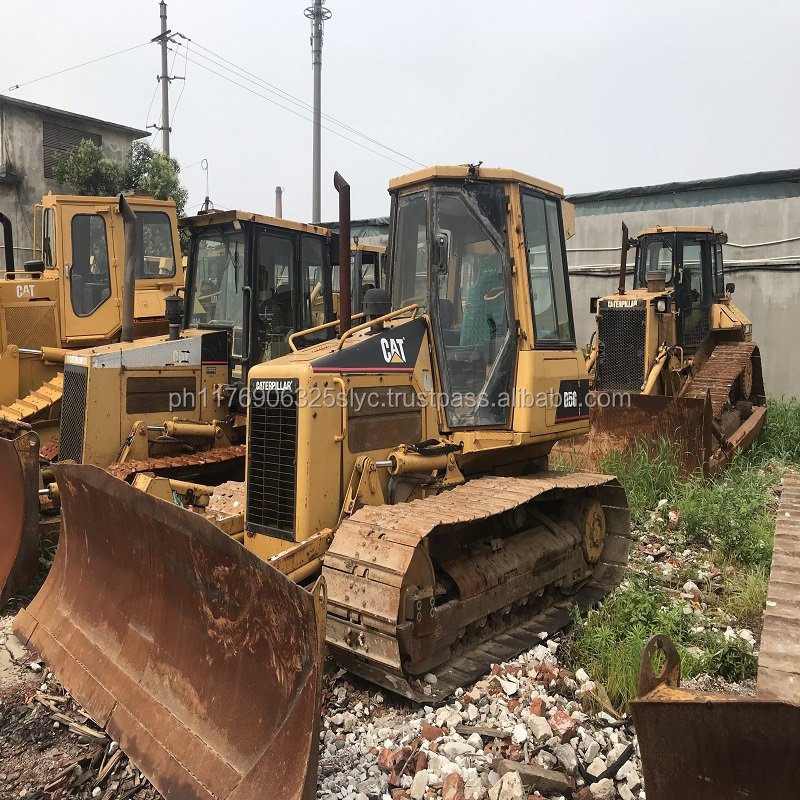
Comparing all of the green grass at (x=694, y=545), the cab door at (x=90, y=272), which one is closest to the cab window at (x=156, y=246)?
the cab door at (x=90, y=272)

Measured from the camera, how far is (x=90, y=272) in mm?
8680

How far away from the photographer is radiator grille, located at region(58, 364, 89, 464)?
6430 millimetres

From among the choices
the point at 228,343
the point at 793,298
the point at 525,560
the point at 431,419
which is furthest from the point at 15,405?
the point at 793,298

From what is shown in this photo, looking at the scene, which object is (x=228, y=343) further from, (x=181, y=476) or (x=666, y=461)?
(x=666, y=461)

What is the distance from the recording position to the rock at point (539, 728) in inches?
132

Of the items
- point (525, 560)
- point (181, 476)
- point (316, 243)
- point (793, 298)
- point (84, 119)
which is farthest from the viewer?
point (84, 119)

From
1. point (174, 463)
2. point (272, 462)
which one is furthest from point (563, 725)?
point (174, 463)

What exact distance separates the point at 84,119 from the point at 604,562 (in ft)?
66.9

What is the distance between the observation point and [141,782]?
311 cm

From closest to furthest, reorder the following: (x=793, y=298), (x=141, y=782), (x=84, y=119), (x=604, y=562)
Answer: (x=141, y=782) < (x=604, y=562) < (x=793, y=298) < (x=84, y=119)

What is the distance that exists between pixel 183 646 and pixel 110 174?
18113mm

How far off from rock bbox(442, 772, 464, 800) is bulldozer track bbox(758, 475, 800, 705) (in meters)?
1.38

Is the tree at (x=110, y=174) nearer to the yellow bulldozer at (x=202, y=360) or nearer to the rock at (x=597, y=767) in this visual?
the yellow bulldozer at (x=202, y=360)

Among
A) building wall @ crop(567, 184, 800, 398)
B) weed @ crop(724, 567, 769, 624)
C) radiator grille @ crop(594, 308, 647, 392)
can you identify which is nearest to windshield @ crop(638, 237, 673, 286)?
radiator grille @ crop(594, 308, 647, 392)
